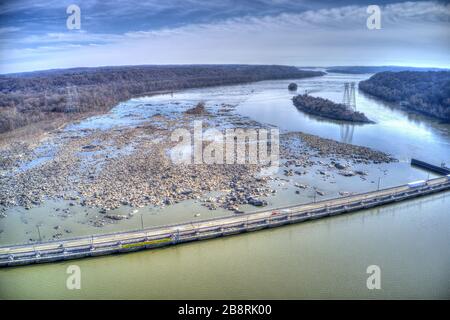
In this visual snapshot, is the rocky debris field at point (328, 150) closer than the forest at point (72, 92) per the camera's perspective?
Yes

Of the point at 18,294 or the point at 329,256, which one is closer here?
the point at 18,294

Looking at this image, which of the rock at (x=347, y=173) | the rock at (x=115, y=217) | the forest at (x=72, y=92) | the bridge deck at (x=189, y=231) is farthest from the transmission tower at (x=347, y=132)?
the forest at (x=72, y=92)

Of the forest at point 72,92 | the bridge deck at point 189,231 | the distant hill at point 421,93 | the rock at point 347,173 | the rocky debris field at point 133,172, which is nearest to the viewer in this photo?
the bridge deck at point 189,231

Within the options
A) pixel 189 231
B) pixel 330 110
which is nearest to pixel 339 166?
pixel 189 231

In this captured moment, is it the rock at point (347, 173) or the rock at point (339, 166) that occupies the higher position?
the rock at point (339, 166)

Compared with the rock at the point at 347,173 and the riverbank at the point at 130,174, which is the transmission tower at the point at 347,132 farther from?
the rock at the point at 347,173
